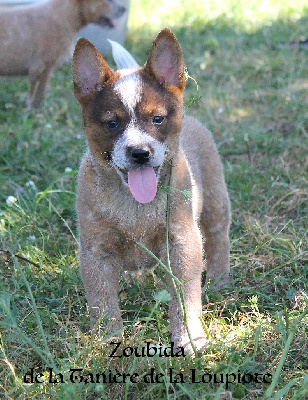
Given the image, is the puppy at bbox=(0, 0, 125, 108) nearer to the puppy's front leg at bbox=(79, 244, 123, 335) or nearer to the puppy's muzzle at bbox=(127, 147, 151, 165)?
the puppy's front leg at bbox=(79, 244, 123, 335)

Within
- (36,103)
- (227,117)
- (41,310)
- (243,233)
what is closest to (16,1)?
(36,103)

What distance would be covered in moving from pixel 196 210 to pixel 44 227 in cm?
133

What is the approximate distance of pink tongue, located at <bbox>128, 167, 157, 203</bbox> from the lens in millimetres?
2725

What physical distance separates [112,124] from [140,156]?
9.1 inches

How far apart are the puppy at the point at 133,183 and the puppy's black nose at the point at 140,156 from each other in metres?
0.03

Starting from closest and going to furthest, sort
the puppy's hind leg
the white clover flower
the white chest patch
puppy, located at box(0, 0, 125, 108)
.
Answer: the white chest patch → the puppy's hind leg → the white clover flower → puppy, located at box(0, 0, 125, 108)

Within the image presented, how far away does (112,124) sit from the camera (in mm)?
2760

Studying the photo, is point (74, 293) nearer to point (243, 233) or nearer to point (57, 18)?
point (243, 233)

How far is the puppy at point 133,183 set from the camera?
275cm

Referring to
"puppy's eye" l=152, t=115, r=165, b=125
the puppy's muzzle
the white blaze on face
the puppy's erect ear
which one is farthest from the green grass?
the puppy's muzzle

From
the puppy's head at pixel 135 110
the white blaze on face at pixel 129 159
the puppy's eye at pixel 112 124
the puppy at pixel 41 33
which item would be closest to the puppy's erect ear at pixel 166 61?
the puppy's head at pixel 135 110

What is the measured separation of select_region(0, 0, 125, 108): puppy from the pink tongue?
3.83 metres

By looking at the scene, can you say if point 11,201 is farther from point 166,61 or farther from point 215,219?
point 166,61

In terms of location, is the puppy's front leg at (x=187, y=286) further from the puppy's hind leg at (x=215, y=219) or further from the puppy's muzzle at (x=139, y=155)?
the puppy's hind leg at (x=215, y=219)
